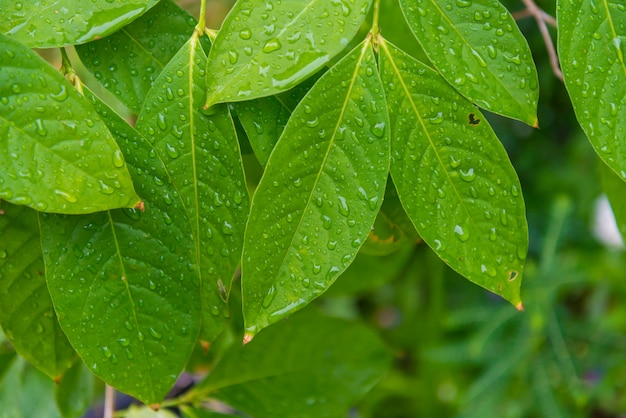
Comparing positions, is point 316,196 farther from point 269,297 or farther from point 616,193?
point 616,193

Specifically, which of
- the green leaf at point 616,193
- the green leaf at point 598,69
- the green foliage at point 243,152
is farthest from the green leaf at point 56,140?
the green leaf at point 616,193

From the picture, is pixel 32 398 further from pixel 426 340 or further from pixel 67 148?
pixel 426 340

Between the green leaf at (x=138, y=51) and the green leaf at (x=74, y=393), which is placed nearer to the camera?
the green leaf at (x=138, y=51)

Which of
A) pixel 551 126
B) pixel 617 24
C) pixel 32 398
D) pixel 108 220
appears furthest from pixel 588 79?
pixel 551 126

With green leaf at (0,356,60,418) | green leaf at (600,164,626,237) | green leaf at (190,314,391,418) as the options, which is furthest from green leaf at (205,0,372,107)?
green leaf at (0,356,60,418)

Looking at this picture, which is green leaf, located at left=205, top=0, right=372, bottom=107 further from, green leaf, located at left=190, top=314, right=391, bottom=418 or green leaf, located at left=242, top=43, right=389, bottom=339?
green leaf, located at left=190, top=314, right=391, bottom=418

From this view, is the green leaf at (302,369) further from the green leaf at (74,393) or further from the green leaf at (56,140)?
the green leaf at (56,140)
